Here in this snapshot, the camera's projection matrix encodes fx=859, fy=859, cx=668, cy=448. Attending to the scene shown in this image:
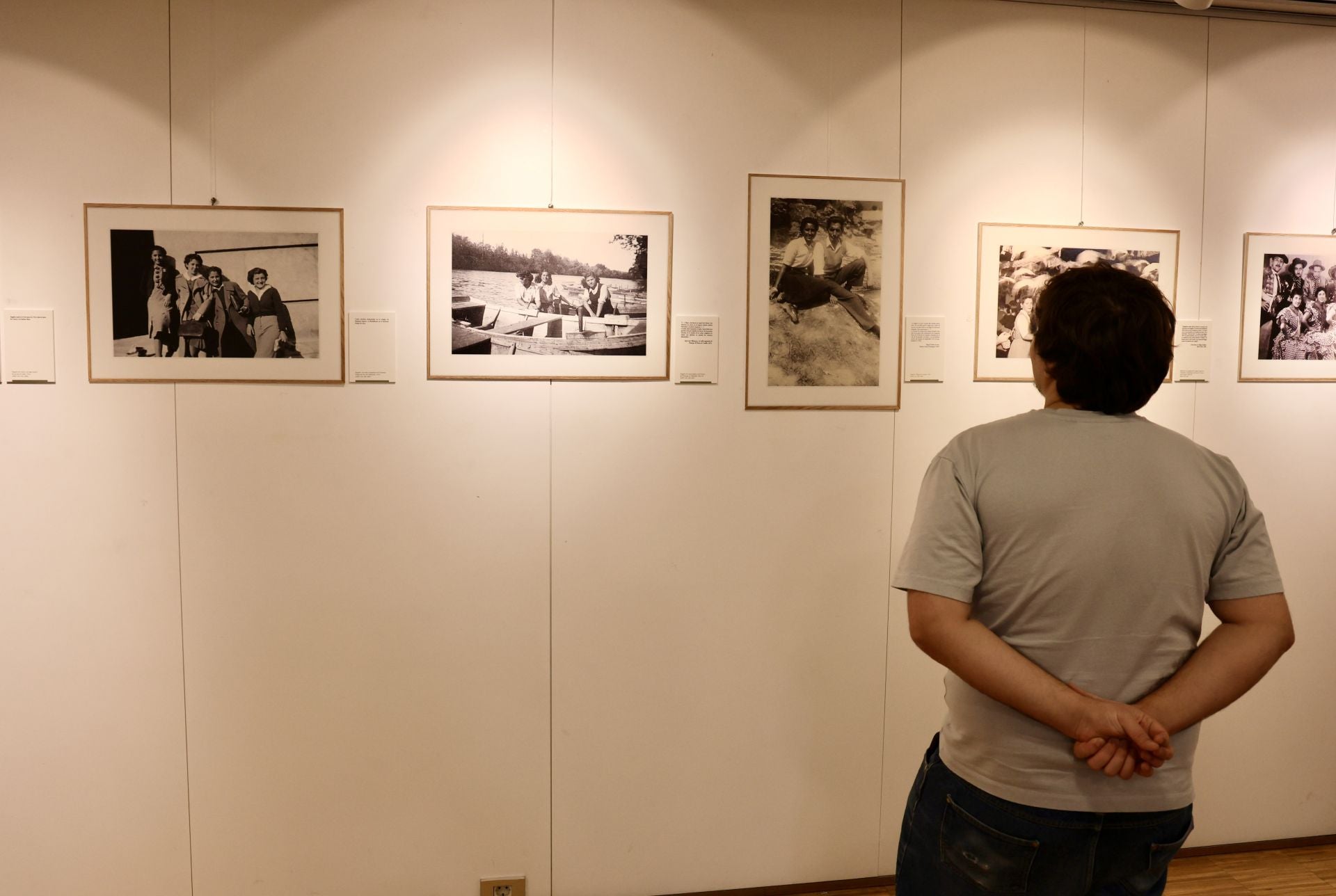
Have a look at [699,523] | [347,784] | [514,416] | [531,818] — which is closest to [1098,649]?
[699,523]

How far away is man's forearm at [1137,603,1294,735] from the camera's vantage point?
132cm

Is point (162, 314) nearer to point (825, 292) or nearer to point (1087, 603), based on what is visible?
point (825, 292)

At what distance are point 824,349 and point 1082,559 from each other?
Answer: 1.50 m

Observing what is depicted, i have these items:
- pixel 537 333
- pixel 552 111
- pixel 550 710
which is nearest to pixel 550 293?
pixel 537 333

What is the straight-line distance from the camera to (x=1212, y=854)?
3.03 m

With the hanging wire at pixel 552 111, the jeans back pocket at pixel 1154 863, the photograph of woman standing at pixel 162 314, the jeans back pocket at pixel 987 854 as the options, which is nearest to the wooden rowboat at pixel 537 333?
the hanging wire at pixel 552 111

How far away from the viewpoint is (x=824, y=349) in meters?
2.70

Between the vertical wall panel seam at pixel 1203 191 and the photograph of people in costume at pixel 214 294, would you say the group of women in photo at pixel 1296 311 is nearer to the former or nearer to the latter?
the vertical wall panel seam at pixel 1203 191

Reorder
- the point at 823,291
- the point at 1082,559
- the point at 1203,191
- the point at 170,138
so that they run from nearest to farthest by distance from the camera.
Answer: the point at 1082,559, the point at 170,138, the point at 823,291, the point at 1203,191

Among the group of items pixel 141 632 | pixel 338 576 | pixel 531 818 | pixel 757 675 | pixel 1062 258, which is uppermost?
pixel 1062 258

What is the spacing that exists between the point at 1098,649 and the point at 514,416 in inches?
68.6

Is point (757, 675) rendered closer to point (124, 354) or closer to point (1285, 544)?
point (1285, 544)

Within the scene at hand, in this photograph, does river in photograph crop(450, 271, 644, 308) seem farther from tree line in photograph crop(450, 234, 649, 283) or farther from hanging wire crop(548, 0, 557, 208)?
hanging wire crop(548, 0, 557, 208)

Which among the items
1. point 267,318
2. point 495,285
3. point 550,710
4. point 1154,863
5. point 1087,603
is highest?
point 495,285
